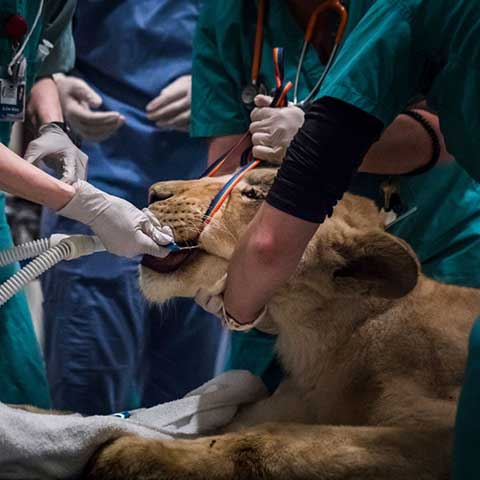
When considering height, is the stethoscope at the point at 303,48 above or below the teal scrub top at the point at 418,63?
below

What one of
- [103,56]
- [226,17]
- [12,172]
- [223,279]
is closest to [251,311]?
[223,279]

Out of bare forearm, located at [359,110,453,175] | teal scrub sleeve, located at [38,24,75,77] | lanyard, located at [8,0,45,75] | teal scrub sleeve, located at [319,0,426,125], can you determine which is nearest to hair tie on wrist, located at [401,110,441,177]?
bare forearm, located at [359,110,453,175]

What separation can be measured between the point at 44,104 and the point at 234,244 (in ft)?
2.19

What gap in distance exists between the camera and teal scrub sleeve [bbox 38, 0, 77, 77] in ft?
6.19

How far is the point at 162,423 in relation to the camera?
135cm

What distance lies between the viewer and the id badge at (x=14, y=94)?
1.62 meters

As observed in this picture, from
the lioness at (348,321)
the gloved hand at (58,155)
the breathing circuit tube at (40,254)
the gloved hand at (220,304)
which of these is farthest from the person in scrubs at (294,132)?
the breathing circuit tube at (40,254)

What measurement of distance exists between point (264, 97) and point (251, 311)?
0.48m

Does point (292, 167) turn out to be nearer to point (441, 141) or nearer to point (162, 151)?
point (441, 141)

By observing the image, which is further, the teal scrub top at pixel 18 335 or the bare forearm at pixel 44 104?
the bare forearm at pixel 44 104

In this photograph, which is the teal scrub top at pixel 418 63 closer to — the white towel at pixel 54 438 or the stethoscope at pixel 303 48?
the stethoscope at pixel 303 48

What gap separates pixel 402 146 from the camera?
1608 millimetres

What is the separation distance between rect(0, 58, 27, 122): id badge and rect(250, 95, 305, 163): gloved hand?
466 mm

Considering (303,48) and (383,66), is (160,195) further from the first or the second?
(383,66)
